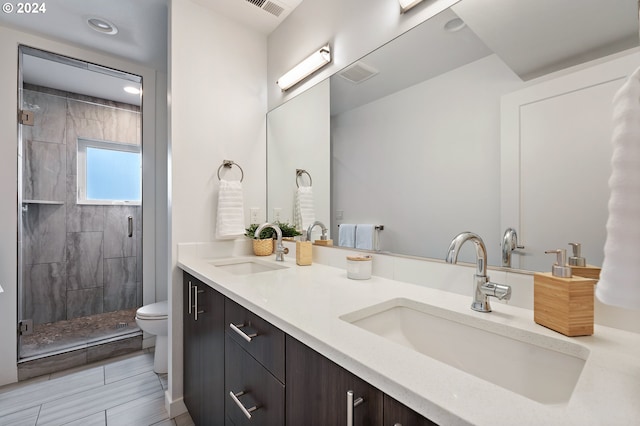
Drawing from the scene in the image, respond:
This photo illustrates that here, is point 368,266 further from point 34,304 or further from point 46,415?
point 34,304

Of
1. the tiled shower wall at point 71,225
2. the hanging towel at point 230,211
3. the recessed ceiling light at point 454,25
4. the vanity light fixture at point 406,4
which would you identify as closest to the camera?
the recessed ceiling light at point 454,25

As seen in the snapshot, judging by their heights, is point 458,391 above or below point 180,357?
above

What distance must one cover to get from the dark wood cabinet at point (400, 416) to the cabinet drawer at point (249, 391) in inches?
14.2

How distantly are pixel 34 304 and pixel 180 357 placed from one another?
1.87m

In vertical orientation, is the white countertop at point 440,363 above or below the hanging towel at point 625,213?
below

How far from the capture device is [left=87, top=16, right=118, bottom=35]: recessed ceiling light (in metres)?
1.90

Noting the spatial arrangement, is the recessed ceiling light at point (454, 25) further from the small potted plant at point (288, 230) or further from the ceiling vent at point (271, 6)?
the small potted plant at point (288, 230)

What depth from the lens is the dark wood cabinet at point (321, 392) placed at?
1.72ft

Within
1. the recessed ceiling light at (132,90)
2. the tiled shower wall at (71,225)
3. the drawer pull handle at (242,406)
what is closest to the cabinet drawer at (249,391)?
the drawer pull handle at (242,406)

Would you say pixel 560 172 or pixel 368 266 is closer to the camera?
pixel 560 172

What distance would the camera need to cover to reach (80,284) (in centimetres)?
284

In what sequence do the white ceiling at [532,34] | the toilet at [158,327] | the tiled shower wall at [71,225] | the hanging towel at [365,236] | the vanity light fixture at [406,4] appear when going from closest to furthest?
the white ceiling at [532,34], the vanity light fixture at [406,4], the hanging towel at [365,236], the toilet at [158,327], the tiled shower wall at [71,225]

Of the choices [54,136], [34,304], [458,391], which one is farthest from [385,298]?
[54,136]

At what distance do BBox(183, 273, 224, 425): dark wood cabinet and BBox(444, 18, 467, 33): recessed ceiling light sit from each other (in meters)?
1.33
